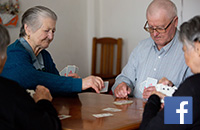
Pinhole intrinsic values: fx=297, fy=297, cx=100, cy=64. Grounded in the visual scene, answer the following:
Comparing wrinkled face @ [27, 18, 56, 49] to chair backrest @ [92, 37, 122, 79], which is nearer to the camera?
wrinkled face @ [27, 18, 56, 49]

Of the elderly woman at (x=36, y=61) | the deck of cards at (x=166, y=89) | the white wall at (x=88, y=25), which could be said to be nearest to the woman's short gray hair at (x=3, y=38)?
the elderly woman at (x=36, y=61)

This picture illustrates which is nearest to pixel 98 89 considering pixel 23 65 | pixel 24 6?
pixel 23 65

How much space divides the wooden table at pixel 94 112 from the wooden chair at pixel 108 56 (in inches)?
123

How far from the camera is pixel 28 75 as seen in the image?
242 cm

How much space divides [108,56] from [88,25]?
843mm

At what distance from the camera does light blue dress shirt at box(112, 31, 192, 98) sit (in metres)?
2.96

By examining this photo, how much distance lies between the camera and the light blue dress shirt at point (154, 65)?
296 centimetres

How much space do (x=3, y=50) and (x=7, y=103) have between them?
1.01 feet

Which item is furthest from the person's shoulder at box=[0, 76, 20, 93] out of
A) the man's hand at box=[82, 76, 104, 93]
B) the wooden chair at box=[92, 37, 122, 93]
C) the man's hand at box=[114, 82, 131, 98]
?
the wooden chair at box=[92, 37, 122, 93]

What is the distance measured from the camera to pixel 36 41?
2750 mm

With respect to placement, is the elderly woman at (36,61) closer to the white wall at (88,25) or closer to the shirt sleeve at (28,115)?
the shirt sleeve at (28,115)

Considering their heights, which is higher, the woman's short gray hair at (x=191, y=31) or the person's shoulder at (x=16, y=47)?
the woman's short gray hair at (x=191, y=31)

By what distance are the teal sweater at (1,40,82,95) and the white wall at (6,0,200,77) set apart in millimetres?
2980

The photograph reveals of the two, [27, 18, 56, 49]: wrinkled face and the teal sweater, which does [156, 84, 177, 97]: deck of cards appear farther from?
[27, 18, 56, 49]: wrinkled face
